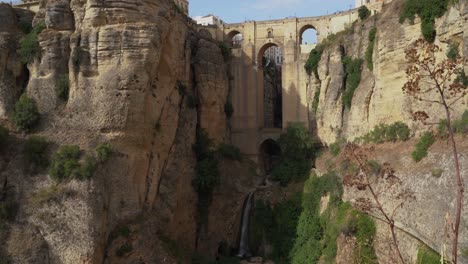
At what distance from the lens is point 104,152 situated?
21.5 metres

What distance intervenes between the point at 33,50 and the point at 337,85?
1529 centimetres

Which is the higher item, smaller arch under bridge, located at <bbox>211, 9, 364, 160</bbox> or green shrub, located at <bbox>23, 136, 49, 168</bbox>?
smaller arch under bridge, located at <bbox>211, 9, 364, 160</bbox>

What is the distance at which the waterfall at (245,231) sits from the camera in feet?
91.5

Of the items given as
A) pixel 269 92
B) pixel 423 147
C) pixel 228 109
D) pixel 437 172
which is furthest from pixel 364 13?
pixel 437 172

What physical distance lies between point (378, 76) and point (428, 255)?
10652mm

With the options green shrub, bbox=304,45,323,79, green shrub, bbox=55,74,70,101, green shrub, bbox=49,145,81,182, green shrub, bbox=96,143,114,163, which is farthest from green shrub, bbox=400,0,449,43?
green shrub, bbox=55,74,70,101

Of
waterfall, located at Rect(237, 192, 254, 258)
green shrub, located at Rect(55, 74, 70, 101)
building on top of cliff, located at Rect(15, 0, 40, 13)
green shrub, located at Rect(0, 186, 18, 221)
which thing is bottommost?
waterfall, located at Rect(237, 192, 254, 258)

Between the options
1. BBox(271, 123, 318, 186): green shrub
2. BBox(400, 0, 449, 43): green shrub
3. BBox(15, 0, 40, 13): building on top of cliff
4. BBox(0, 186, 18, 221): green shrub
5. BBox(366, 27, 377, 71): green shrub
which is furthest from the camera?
BBox(271, 123, 318, 186): green shrub

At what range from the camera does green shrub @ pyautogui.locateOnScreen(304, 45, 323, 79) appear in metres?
31.5

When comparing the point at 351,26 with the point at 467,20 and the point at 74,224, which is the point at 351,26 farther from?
the point at 74,224

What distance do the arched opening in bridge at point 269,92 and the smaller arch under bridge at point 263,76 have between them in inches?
3.8

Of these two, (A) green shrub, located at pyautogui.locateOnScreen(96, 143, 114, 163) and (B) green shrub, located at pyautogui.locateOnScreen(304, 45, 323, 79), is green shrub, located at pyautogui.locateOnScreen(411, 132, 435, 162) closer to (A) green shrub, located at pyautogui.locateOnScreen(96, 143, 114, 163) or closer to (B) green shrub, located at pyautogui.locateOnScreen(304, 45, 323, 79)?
(B) green shrub, located at pyautogui.locateOnScreen(304, 45, 323, 79)

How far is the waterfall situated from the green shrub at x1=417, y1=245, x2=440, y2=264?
11.7 metres

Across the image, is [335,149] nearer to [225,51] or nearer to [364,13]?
[364,13]
